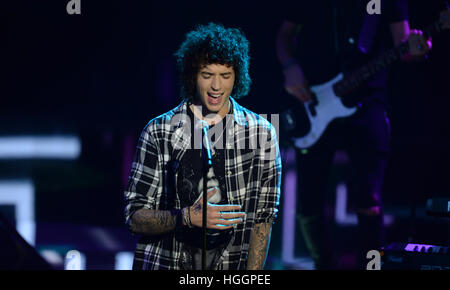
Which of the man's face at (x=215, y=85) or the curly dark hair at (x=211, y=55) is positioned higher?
Result: the curly dark hair at (x=211, y=55)

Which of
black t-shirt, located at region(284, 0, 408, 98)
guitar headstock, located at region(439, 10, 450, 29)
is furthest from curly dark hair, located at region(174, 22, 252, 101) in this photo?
guitar headstock, located at region(439, 10, 450, 29)

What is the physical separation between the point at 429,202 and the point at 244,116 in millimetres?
1314

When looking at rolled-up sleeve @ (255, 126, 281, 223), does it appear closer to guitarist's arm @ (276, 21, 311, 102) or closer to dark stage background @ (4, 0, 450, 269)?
→ guitarist's arm @ (276, 21, 311, 102)

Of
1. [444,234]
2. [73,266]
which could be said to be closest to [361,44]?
[444,234]

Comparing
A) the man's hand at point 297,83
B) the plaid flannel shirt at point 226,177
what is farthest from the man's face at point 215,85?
the man's hand at point 297,83

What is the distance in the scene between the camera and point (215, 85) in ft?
9.32

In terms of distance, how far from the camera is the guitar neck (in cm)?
367

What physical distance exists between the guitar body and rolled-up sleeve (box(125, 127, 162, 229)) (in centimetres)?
191

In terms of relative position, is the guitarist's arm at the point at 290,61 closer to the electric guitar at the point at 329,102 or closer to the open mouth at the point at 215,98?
the electric guitar at the point at 329,102

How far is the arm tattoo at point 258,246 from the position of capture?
2.80 meters

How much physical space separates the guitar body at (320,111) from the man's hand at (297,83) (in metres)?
0.06

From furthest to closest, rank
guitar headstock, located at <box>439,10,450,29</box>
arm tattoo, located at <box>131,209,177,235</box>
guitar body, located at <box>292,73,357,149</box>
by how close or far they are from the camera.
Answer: guitar body, located at <box>292,73,357,149</box> → guitar headstock, located at <box>439,10,450,29</box> → arm tattoo, located at <box>131,209,177,235</box>

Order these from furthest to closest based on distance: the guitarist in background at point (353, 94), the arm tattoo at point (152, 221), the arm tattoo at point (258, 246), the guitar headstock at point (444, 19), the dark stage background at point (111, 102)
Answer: the dark stage background at point (111, 102), the guitarist in background at point (353, 94), the guitar headstock at point (444, 19), the arm tattoo at point (258, 246), the arm tattoo at point (152, 221)
